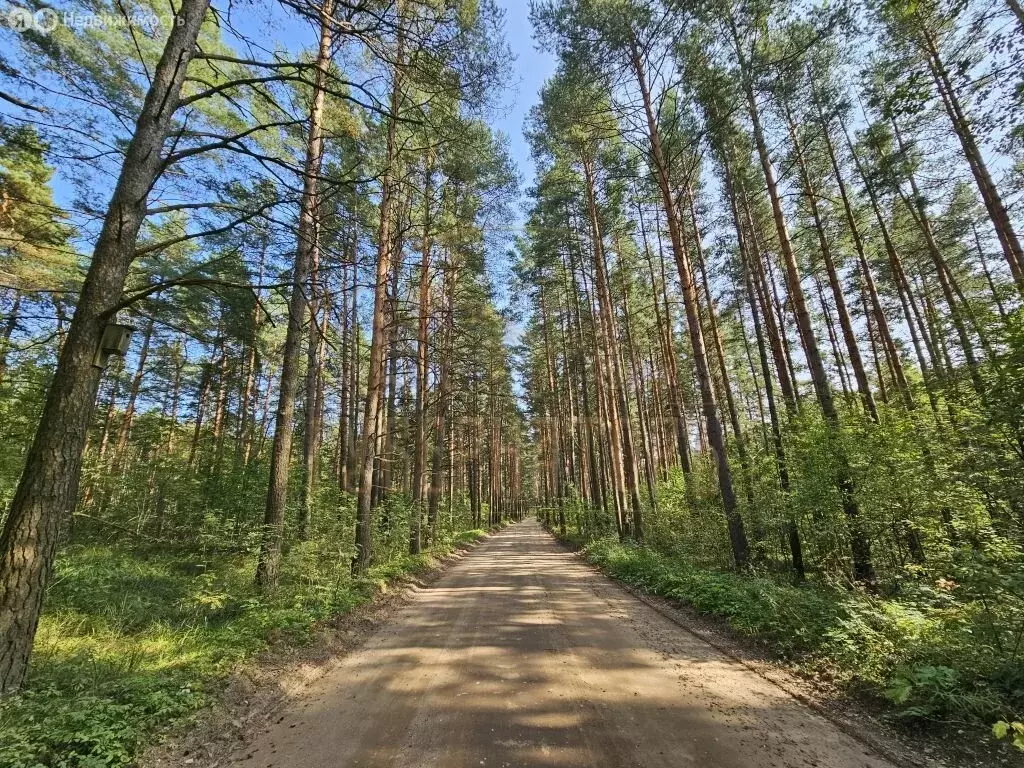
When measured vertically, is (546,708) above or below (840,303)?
below

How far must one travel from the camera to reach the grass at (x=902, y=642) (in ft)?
11.0

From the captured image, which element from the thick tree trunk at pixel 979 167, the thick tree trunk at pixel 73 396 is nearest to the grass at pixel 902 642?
the thick tree trunk at pixel 73 396

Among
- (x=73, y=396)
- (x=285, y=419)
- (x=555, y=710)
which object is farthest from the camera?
(x=285, y=419)

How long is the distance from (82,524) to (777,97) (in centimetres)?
2143

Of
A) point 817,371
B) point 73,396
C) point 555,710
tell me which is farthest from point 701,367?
point 73,396

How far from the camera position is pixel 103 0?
5422mm

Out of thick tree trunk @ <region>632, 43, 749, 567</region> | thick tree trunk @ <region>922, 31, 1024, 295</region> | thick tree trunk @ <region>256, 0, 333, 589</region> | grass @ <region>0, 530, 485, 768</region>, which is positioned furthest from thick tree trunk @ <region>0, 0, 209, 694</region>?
thick tree trunk @ <region>922, 31, 1024, 295</region>

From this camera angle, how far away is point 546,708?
360 cm

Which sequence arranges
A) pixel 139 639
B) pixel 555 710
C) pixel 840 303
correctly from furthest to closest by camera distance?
pixel 840 303 < pixel 139 639 < pixel 555 710

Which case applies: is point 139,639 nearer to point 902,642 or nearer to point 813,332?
point 902,642

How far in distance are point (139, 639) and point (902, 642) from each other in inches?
339

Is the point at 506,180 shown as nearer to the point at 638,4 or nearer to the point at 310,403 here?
the point at 638,4

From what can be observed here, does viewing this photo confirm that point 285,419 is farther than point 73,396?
Yes

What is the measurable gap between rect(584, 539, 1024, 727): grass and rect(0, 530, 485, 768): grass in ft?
19.3
